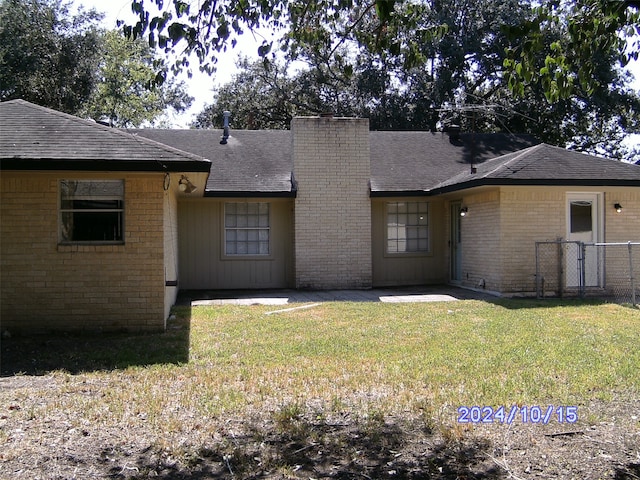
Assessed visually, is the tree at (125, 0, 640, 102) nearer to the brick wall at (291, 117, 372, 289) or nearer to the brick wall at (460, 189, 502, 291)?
the brick wall at (460, 189, 502, 291)

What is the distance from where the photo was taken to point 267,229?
52.1 feet

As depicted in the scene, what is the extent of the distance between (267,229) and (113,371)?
9438 mm

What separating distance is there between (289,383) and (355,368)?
0.91 metres

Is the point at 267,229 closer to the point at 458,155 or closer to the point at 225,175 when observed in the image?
the point at 225,175

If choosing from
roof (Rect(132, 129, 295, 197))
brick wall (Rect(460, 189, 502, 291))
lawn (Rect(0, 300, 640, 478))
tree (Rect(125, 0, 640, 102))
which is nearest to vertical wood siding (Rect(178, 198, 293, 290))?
roof (Rect(132, 129, 295, 197))

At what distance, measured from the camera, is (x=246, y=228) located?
51.5ft

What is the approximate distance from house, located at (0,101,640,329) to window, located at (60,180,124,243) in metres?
0.02

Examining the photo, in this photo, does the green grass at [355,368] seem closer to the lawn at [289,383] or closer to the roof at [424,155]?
the lawn at [289,383]

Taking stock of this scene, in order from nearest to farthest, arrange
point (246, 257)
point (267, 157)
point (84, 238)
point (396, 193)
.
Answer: point (84, 238) < point (396, 193) < point (246, 257) < point (267, 157)

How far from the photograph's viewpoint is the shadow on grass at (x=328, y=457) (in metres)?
3.99

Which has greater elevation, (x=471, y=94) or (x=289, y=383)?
(x=471, y=94)

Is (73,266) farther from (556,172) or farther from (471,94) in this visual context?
(471,94)

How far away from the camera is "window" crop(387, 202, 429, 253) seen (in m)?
16.3

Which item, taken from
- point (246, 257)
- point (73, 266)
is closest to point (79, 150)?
point (73, 266)
